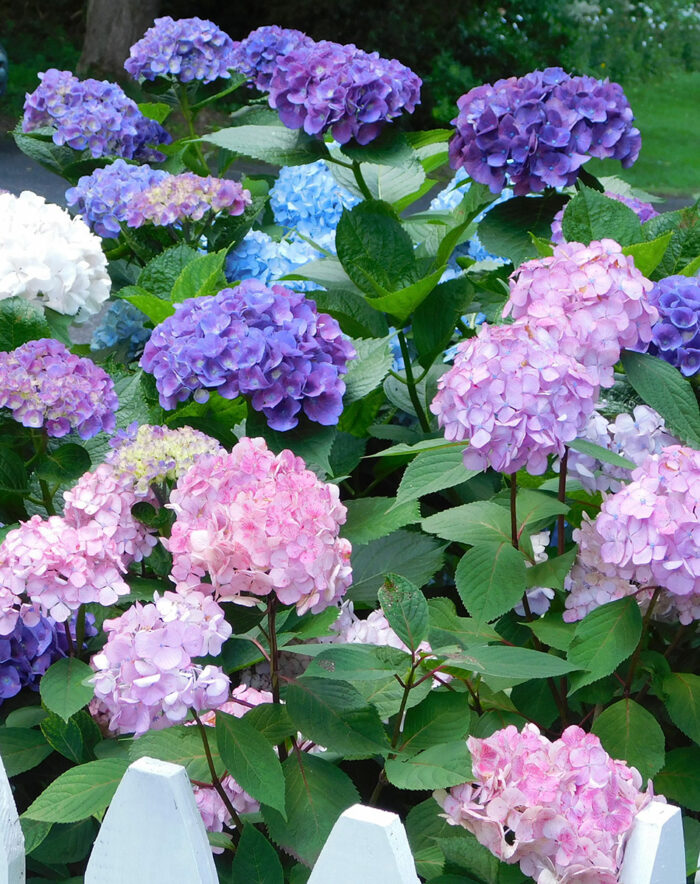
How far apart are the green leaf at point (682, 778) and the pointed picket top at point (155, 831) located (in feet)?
1.70

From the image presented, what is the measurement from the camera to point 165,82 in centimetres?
270

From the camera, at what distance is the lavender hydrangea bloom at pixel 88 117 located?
2393mm

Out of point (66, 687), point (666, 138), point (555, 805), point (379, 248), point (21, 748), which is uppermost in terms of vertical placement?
point (555, 805)

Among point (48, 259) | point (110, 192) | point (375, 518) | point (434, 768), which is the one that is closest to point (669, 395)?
point (375, 518)

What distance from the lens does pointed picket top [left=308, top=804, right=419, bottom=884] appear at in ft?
2.50

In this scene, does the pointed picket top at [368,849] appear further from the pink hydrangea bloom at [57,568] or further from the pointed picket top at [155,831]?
the pink hydrangea bloom at [57,568]

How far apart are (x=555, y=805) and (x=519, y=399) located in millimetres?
360

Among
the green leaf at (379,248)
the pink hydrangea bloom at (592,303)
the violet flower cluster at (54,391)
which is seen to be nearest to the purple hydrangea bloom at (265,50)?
the green leaf at (379,248)

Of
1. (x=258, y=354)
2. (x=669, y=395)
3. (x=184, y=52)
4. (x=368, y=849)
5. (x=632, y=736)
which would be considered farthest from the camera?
(x=184, y=52)

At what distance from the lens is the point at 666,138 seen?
1410 cm

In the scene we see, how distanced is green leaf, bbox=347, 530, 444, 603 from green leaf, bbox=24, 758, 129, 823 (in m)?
0.48

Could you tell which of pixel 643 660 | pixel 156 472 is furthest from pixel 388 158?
pixel 643 660

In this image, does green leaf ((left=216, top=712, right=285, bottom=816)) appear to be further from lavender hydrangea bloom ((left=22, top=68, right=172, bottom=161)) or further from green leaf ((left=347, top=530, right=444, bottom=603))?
lavender hydrangea bloom ((left=22, top=68, right=172, bottom=161))

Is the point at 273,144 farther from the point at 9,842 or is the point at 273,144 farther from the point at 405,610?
the point at 9,842
